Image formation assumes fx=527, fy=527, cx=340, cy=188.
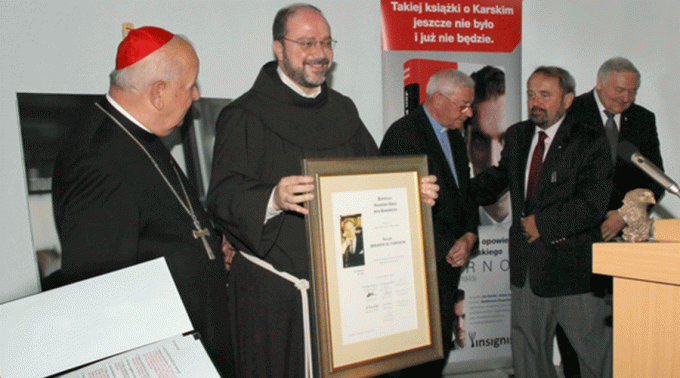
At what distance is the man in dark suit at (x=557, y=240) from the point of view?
370cm

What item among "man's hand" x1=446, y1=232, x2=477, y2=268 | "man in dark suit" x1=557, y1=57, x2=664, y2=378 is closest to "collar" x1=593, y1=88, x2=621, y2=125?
"man in dark suit" x1=557, y1=57, x2=664, y2=378

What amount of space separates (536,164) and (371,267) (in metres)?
2.38

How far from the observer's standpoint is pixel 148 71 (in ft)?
6.73

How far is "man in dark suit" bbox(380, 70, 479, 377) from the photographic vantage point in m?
3.50

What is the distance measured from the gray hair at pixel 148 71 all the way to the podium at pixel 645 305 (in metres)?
1.67

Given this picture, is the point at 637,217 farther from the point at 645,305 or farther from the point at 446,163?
the point at 446,163

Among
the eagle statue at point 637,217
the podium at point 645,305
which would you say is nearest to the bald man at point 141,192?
the podium at point 645,305

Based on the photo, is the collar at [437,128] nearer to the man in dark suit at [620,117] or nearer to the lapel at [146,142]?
the man in dark suit at [620,117]

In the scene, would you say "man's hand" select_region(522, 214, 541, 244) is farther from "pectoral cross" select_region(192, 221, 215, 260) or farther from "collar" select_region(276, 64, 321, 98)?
"pectoral cross" select_region(192, 221, 215, 260)

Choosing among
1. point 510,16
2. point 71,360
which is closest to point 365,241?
point 71,360

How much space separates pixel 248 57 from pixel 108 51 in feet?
3.08

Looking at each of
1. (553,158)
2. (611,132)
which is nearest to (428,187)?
(553,158)

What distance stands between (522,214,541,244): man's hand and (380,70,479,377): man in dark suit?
0.37m

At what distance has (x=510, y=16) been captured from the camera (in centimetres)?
450
